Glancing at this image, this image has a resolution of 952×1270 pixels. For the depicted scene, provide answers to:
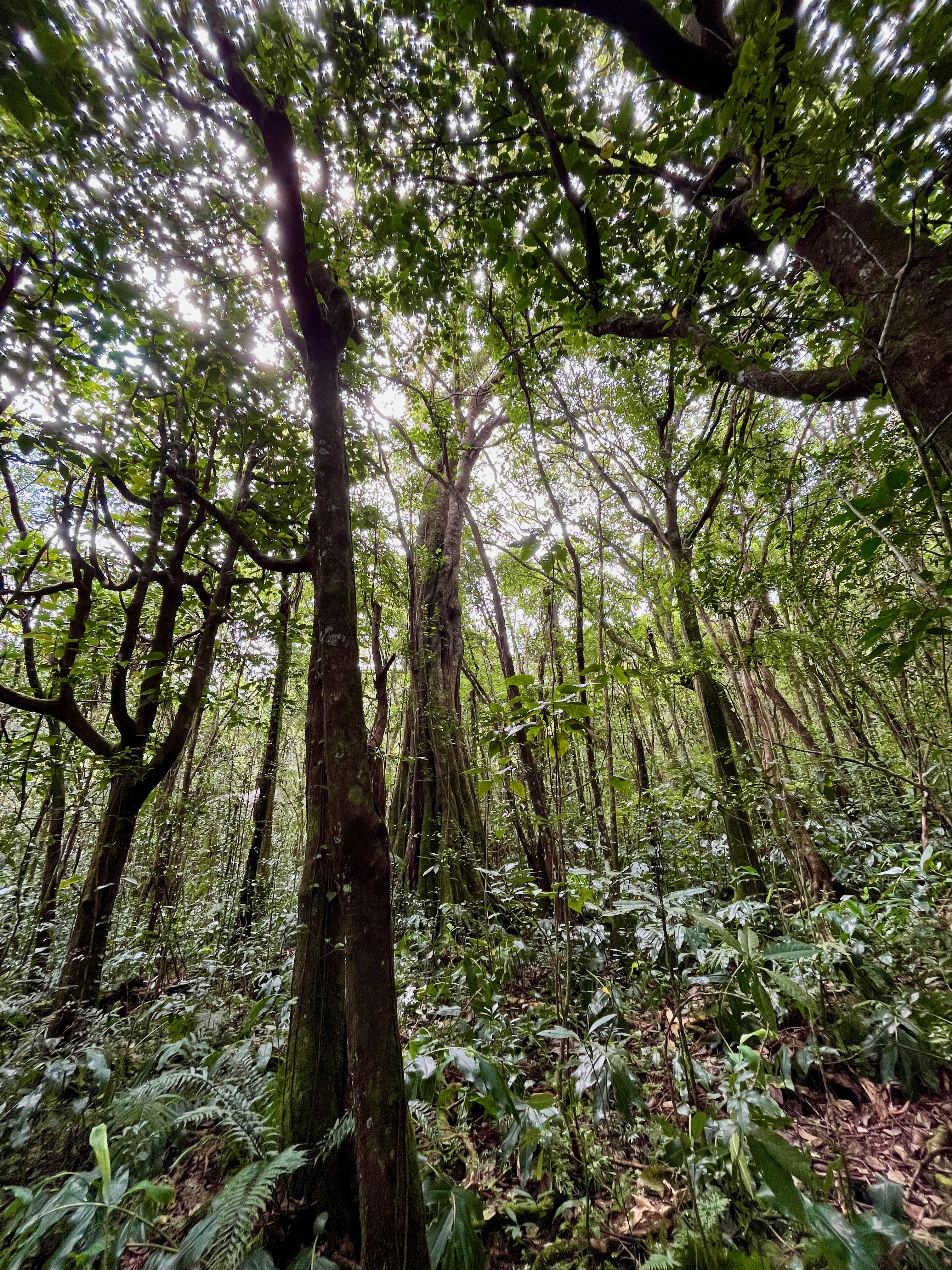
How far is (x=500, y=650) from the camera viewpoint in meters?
3.70

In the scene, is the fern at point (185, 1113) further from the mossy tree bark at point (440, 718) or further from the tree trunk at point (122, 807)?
the mossy tree bark at point (440, 718)

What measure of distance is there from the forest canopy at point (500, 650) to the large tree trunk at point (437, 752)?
0.49 feet

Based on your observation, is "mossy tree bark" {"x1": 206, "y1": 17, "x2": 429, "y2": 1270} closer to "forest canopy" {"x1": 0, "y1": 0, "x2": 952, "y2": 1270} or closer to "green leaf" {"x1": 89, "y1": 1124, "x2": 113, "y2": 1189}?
"forest canopy" {"x1": 0, "y1": 0, "x2": 952, "y2": 1270}

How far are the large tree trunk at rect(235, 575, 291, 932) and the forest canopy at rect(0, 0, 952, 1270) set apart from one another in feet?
0.49

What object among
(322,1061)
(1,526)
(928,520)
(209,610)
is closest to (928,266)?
(928,520)

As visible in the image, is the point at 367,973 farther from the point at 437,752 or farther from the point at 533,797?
the point at 437,752

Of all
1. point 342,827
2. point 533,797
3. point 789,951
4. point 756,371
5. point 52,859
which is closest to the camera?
point 342,827

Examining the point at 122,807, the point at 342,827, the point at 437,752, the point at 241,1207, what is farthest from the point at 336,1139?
the point at 437,752

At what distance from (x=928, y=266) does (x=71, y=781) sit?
231 inches

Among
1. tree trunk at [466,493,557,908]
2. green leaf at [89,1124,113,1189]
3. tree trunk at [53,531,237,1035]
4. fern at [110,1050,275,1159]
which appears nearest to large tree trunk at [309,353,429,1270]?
fern at [110,1050,275,1159]

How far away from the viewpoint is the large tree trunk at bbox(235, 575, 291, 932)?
14.1ft

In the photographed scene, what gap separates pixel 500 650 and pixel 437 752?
218 centimetres

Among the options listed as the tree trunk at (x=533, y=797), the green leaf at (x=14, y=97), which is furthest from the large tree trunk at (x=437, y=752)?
the green leaf at (x=14, y=97)

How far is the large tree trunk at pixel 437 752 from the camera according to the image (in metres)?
4.72
